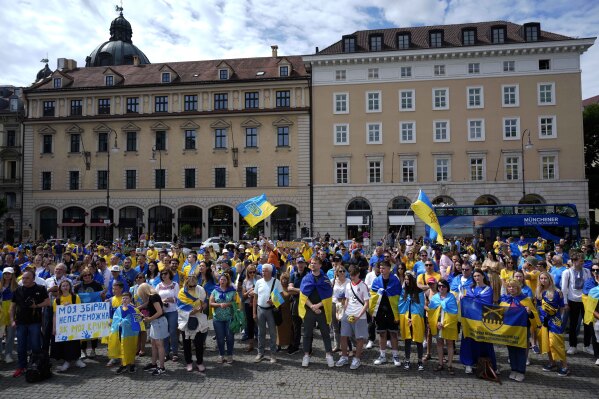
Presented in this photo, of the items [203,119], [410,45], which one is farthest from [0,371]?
[410,45]

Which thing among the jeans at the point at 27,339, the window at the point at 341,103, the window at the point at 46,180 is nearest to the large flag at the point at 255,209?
the jeans at the point at 27,339

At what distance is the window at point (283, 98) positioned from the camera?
144 ft

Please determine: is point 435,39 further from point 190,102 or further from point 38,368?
point 38,368

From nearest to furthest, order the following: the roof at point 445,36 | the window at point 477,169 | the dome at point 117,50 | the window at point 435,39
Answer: the window at point 477,169 → the roof at point 445,36 → the window at point 435,39 → the dome at point 117,50

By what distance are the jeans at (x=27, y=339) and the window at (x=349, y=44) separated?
128 feet

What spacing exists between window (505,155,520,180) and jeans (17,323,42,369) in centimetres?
3975

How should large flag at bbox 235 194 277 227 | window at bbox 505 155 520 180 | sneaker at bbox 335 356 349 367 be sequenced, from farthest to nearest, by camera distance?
window at bbox 505 155 520 180, large flag at bbox 235 194 277 227, sneaker at bbox 335 356 349 367

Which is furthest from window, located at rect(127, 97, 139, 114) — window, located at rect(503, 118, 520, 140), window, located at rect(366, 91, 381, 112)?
window, located at rect(503, 118, 520, 140)

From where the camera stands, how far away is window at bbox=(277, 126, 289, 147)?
44062 mm

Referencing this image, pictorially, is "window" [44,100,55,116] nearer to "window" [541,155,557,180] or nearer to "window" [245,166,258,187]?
"window" [245,166,258,187]

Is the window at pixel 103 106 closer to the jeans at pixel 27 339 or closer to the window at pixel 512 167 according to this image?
the window at pixel 512 167

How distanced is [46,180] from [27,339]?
43885 millimetres

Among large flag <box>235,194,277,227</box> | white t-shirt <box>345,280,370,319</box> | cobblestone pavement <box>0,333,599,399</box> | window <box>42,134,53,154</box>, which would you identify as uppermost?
window <box>42,134,53,154</box>

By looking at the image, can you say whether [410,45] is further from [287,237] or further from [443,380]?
[443,380]
